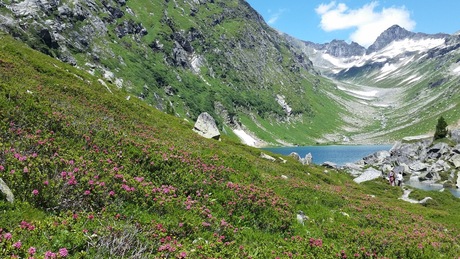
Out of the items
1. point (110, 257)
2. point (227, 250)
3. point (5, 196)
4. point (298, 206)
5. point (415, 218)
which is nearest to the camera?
point (110, 257)

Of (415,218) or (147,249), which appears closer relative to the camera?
(147,249)

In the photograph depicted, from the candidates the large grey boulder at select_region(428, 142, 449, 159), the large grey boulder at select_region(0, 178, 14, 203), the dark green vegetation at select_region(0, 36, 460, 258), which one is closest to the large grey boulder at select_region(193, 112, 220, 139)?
the dark green vegetation at select_region(0, 36, 460, 258)

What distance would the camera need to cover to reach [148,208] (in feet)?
38.3

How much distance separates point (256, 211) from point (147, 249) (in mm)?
7689

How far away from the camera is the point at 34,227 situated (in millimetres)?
7598

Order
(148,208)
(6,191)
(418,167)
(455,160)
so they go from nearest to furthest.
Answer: (6,191)
(148,208)
(455,160)
(418,167)

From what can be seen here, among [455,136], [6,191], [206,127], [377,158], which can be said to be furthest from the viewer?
[377,158]

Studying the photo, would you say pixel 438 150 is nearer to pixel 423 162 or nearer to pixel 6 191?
pixel 423 162

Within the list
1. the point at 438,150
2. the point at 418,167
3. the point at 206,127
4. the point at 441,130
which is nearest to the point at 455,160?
the point at 418,167

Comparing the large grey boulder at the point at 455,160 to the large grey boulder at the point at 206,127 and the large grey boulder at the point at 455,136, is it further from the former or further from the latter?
the large grey boulder at the point at 206,127

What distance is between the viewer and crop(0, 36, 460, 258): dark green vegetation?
8.25m

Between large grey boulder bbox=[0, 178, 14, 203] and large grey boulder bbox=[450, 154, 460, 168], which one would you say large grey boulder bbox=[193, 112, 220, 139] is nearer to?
large grey boulder bbox=[0, 178, 14, 203]

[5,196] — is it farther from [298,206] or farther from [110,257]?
[298,206]

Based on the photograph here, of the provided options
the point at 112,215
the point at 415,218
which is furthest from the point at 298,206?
the point at 112,215
